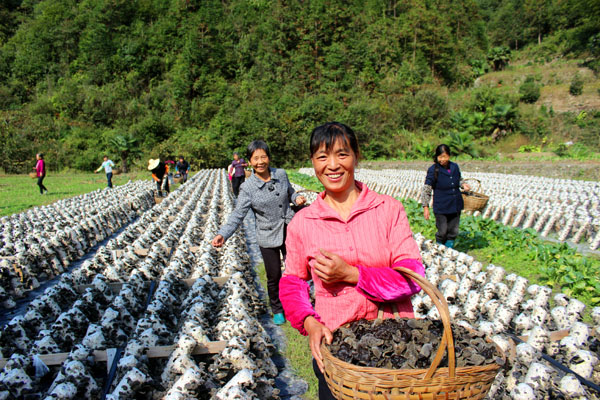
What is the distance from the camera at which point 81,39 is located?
59969 mm

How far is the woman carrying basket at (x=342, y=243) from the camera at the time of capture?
1.71 m

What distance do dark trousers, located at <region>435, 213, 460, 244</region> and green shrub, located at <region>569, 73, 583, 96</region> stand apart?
46272 mm

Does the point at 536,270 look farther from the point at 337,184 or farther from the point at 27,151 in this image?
the point at 27,151

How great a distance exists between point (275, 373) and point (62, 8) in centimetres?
7844

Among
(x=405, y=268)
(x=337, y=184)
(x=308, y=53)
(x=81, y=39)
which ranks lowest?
(x=405, y=268)

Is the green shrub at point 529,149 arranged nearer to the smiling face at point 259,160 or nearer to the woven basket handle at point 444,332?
the smiling face at point 259,160

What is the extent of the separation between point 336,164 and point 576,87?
50740mm

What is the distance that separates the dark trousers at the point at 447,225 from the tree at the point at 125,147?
1340 inches

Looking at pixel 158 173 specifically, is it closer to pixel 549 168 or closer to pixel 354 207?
pixel 354 207

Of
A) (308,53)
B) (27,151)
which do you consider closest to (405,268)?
(27,151)

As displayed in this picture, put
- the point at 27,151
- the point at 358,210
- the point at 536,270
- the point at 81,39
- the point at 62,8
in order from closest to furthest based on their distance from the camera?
the point at 358,210 < the point at 536,270 < the point at 27,151 < the point at 81,39 < the point at 62,8

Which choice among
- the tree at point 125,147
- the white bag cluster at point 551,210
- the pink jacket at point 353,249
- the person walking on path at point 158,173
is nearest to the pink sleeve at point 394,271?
the pink jacket at point 353,249

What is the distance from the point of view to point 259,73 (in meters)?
55.5

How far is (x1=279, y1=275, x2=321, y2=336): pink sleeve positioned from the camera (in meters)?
1.71
